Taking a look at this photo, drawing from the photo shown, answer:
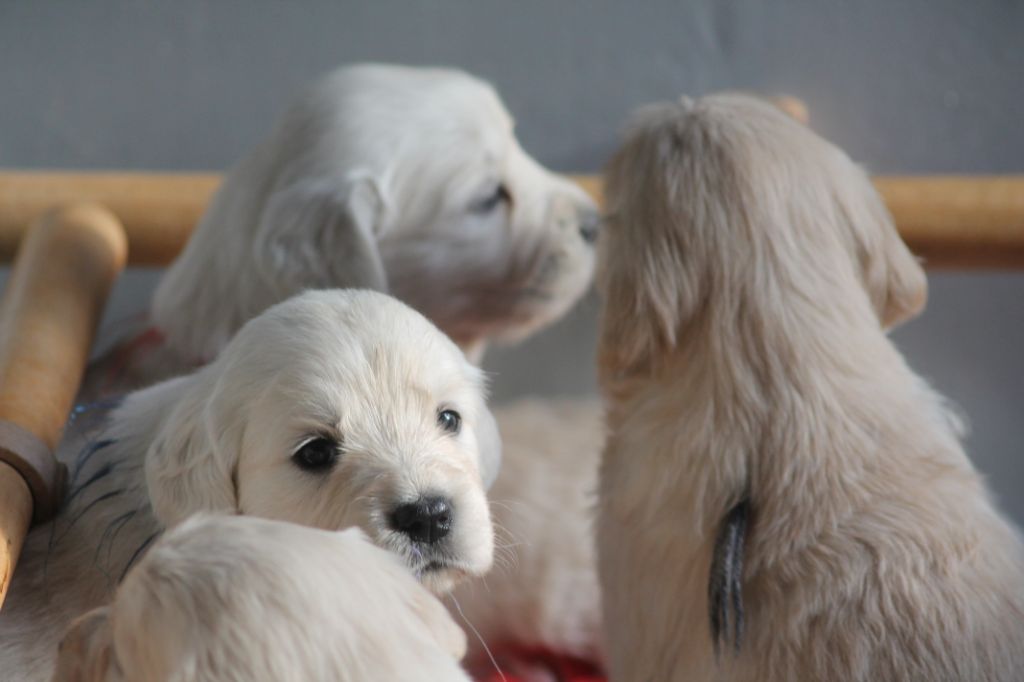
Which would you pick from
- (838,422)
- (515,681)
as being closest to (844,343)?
(838,422)

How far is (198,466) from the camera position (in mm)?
1272

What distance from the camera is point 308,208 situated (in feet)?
5.88

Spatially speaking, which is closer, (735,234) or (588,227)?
(735,234)

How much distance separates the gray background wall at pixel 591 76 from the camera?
2688 mm

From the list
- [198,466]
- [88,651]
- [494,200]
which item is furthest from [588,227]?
[88,651]

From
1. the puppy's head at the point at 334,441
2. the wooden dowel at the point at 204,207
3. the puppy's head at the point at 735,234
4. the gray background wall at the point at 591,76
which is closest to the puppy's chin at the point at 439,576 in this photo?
the puppy's head at the point at 334,441

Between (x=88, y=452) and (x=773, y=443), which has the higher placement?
(x=773, y=443)

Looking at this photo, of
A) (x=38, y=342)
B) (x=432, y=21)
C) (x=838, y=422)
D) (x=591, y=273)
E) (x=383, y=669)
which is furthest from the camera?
(x=432, y=21)

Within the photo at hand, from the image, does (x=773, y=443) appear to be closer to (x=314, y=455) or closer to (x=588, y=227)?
(x=314, y=455)

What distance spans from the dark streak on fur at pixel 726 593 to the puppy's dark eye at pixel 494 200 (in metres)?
0.81

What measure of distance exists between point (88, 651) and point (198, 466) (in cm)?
29

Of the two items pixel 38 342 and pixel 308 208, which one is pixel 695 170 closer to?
pixel 308 208

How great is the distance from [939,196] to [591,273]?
2.30 ft

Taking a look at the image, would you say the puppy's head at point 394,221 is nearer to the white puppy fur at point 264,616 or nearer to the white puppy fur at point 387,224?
the white puppy fur at point 387,224
